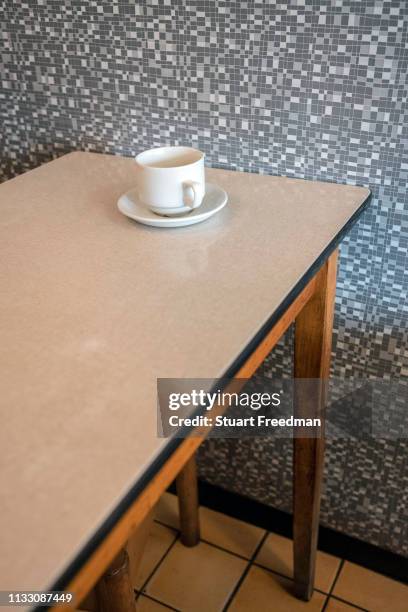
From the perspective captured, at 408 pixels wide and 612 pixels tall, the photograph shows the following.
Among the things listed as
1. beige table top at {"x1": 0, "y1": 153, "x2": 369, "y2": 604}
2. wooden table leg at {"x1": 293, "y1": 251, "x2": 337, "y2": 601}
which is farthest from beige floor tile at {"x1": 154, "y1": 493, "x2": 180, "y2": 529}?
beige table top at {"x1": 0, "y1": 153, "x2": 369, "y2": 604}

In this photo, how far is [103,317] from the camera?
29.3 inches

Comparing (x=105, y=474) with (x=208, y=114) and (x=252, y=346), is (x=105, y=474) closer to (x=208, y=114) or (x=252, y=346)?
(x=252, y=346)

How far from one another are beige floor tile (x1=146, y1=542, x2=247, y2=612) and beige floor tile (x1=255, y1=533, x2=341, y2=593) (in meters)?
0.06

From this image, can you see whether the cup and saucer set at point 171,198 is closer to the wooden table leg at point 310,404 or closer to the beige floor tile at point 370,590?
the wooden table leg at point 310,404

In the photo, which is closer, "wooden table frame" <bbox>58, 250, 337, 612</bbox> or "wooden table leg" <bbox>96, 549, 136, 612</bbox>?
"wooden table frame" <bbox>58, 250, 337, 612</bbox>

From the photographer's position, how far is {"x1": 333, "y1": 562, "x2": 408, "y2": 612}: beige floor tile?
1355 millimetres

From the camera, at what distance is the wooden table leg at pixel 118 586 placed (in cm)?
87

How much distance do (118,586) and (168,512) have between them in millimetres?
762

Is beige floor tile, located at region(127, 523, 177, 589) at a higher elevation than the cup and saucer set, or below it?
below

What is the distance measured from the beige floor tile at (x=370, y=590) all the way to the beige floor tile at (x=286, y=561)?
0.9 inches

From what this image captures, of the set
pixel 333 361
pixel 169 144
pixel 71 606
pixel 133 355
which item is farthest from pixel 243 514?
pixel 71 606

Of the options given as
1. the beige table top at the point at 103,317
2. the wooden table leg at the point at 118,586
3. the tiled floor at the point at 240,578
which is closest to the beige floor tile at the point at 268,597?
the tiled floor at the point at 240,578

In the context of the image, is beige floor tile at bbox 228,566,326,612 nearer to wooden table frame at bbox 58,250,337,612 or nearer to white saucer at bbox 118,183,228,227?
wooden table frame at bbox 58,250,337,612

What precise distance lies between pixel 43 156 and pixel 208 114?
467 millimetres
